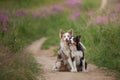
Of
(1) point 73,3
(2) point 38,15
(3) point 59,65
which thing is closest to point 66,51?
(3) point 59,65

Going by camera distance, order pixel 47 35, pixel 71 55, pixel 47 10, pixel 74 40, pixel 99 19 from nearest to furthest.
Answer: pixel 74 40 < pixel 71 55 < pixel 99 19 < pixel 47 35 < pixel 47 10

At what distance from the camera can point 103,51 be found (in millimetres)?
15602

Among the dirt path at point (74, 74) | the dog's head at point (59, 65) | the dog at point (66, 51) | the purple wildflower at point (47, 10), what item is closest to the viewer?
the dirt path at point (74, 74)

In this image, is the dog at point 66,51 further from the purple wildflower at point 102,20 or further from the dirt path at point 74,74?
the purple wildflower at point 102,20

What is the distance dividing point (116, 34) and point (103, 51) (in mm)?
775

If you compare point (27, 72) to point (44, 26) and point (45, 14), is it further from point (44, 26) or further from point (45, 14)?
point (45, 14)

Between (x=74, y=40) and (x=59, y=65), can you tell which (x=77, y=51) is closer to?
(x=74, y=40)

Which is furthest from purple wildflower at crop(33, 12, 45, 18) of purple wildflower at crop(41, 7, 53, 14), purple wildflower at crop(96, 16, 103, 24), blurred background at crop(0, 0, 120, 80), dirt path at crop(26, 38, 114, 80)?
dirt path at crop(26, 38, 114, 80)

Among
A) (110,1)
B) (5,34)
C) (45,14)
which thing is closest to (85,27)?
(5,34)

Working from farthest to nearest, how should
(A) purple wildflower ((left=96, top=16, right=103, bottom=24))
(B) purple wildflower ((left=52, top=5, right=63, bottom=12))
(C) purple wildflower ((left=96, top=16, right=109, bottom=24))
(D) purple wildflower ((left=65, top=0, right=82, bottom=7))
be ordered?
(D) purple wildflower ((left=65, top=0, right=82, bottom=7)), (B) purple wildflower ((left=52, top=5, right=63, bottom=12)), (A) purple wildflower ((left=96, top=16, right=103, bottom=24)), (C) purple wildflower ((left=96, top=16, right=109, bottom=24))

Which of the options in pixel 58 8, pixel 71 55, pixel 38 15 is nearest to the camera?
pixel 71 55

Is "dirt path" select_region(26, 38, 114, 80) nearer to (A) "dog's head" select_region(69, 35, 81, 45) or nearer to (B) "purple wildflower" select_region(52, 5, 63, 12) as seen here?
(A) "dog's head" select_region(69, 35, 81, 45)

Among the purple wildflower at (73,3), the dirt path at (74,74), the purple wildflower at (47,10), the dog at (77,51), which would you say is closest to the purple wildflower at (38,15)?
the purple wildflower at (47,10)

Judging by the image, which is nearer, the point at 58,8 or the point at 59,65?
the point at 59,65
